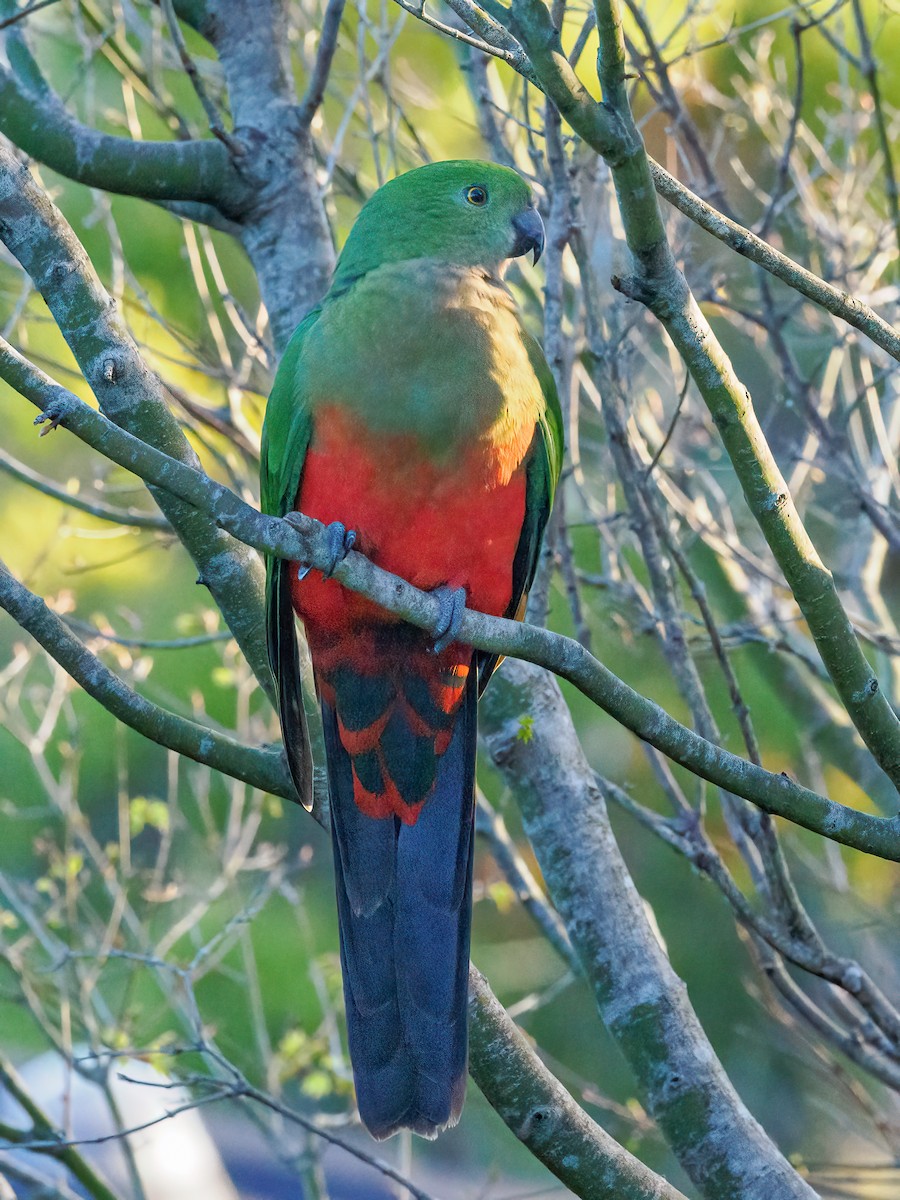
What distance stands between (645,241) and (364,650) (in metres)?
1.18

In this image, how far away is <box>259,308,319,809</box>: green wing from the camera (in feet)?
8.68

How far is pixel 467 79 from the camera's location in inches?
145

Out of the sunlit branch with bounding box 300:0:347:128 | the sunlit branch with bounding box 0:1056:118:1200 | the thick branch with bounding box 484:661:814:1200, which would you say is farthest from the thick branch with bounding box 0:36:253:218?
the sunlit branch with bounding box 0:1056:118:1200

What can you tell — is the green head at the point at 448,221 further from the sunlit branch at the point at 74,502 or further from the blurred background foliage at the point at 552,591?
the sunlit branch at the point at 74,502

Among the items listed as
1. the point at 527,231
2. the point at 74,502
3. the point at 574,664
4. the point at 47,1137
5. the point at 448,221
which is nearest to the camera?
the point at 574,664

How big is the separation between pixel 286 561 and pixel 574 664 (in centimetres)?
94

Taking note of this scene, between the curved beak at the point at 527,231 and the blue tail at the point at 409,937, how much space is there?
1.09 m

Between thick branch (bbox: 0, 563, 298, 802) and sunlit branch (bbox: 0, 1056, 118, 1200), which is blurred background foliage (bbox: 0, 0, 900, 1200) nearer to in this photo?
sunlit branch (bbox: 0, 1056, 118, 1200)

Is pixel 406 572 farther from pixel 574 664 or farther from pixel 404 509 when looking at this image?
pixel 574 664

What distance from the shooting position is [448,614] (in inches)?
96.3

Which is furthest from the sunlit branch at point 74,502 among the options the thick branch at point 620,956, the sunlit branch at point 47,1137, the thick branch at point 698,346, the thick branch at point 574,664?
the thick branch at point 698,346

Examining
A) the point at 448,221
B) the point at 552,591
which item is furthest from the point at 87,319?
the point at 552,591

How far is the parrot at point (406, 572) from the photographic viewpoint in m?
2.47

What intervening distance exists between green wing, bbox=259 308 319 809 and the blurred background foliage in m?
0.86
